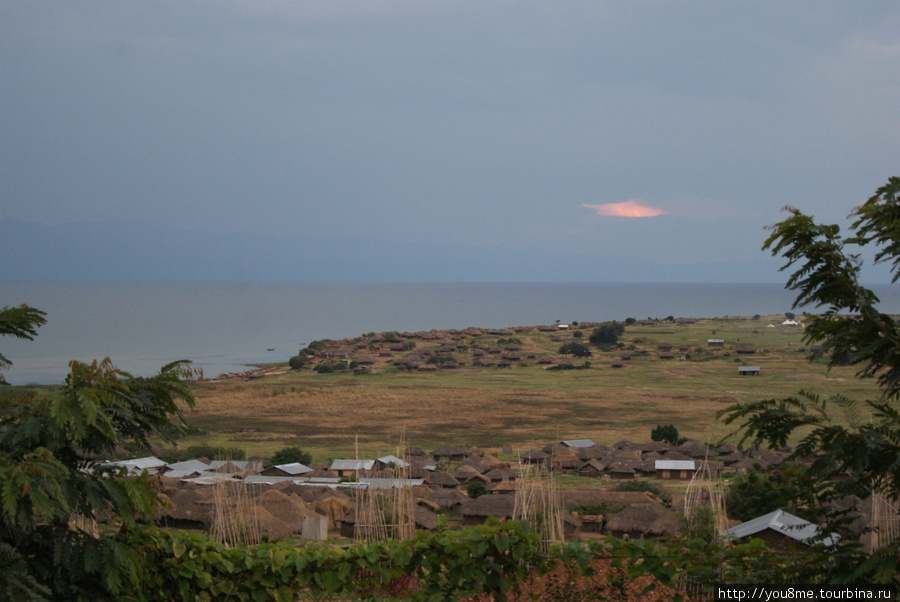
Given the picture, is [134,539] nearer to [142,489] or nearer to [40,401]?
[142,489]

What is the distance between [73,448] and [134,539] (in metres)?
1.04

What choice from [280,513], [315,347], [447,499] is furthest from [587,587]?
[315,347]

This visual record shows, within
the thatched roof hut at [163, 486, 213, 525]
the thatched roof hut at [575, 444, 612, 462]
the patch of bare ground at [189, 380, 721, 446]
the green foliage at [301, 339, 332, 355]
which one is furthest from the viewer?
the green foliage at [301, 339, 332, 355]

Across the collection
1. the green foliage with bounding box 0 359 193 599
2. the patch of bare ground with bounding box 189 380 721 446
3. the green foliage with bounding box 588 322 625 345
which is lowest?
the patch of bare ground with bounding box 189 380 721 446

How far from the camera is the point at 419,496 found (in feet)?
71.5

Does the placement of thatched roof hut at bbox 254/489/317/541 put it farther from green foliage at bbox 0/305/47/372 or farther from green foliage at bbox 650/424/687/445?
green foliage at bbox 650/424/687/445

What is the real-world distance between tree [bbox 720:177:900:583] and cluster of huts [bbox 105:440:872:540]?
687 cm

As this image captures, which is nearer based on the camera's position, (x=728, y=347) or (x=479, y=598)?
(x=479, y=598)

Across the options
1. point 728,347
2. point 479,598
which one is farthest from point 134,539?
point 728,347

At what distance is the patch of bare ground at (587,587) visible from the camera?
15.3 ft

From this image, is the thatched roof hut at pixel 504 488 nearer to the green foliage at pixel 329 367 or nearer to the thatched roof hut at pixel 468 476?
the thatched roof hut at pixel 468 476

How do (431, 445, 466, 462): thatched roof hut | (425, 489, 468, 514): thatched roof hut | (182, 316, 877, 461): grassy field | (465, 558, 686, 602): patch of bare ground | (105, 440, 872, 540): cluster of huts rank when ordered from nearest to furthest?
(465, 558, 686, 602): patch of bare ground
(105, 440, 872, 540): cluster of huts
(425, 489, 468, 514): thatched roof hut
(431, 445, 466, 462): thatched roof hut
(182, 316, 877, 461): grassy field

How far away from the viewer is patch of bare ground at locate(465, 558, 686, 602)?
465cm

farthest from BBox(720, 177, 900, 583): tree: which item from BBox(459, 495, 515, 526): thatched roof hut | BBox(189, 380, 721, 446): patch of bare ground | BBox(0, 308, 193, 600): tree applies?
BBox(189, 380, 721, 446): patch of bare ground
